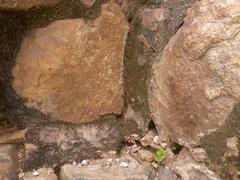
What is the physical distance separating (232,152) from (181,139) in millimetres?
199

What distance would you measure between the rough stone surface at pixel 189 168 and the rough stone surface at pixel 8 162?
554 mm

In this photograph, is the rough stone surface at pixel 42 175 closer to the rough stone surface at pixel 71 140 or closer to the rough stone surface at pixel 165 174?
the rough stone surface at pixel 71 140

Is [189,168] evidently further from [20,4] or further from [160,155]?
[20,4]

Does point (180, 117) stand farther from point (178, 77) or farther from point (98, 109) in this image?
point (98, 109)

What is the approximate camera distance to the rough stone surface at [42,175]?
5.05 feet

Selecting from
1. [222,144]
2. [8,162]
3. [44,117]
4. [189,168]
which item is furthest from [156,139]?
[8,162]

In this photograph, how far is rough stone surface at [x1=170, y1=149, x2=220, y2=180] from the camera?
4.64ft

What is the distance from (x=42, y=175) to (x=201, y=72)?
2.17ft

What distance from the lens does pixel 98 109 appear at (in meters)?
1.62

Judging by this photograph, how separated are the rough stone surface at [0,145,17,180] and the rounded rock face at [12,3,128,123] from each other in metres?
0.18

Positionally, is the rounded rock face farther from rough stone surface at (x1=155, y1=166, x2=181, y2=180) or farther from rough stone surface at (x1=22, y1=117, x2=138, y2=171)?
rough stone surface at (x1=155, y1=166, x2=181, y2=180)

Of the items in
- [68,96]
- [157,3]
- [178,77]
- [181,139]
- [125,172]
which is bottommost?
[125,172]

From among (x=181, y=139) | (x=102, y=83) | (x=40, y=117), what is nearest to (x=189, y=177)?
(x=181, y=139)

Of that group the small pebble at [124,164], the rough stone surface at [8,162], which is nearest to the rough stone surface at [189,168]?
the small pebble at [124,164]
